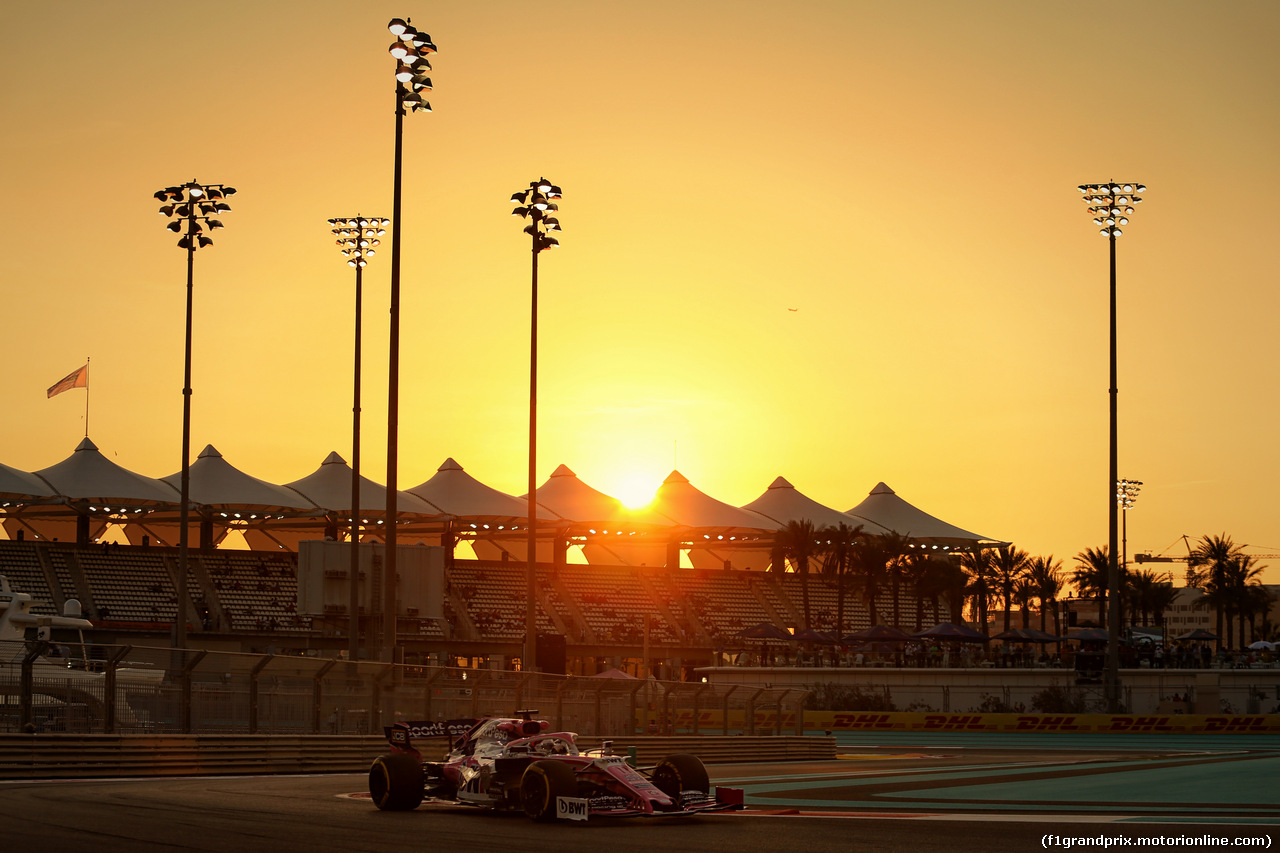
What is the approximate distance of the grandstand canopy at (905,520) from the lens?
3391 inches

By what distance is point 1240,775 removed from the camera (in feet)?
79.2

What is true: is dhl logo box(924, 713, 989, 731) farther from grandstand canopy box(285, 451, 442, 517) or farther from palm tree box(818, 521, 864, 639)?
grandstand canopy box(285, 451, 442, 517)

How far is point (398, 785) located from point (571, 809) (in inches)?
105

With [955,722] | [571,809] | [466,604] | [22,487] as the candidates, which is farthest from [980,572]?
[571,809]

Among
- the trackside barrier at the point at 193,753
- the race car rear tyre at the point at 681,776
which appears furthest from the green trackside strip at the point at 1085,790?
the trackside barrier at the point at 193,753

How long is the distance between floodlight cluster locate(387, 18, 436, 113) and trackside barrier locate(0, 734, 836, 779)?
42.4ft

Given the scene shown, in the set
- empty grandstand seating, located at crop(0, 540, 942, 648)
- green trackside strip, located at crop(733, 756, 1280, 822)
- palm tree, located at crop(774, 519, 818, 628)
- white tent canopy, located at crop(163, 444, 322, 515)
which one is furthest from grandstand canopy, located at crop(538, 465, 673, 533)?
green trackside strip, located at crop(733, 756, 1280, 822)

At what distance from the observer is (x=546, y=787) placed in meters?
16.1

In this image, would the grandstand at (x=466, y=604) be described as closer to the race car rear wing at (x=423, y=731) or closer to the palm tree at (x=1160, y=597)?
the palm tree at (x=1160, y=597)

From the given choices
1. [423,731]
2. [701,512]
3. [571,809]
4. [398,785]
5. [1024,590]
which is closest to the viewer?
[571,809]

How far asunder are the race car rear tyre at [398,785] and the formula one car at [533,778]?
0.04 feet

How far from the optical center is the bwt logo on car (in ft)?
51.6

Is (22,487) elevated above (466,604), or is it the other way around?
(22,487)

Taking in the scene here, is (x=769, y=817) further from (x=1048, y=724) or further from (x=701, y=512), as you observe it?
(x=701, y=512)
